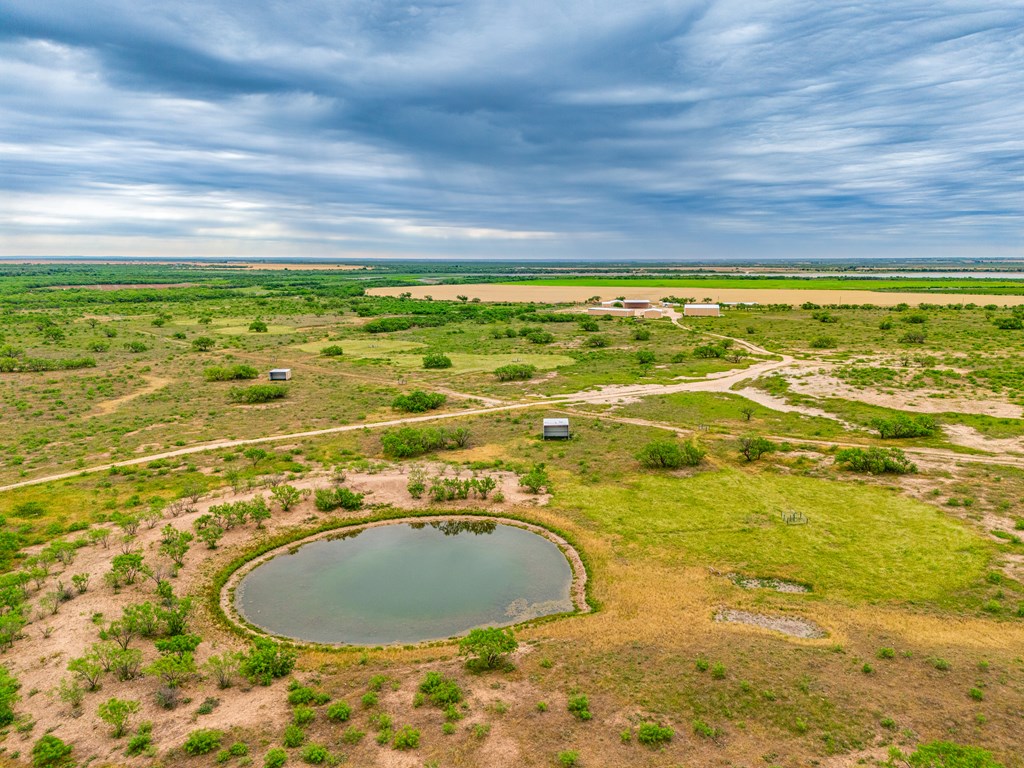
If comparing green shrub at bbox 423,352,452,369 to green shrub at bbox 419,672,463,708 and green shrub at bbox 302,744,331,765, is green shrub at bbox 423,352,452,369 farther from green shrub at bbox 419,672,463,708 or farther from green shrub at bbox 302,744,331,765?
green shrub at bbox 302,744,331,765

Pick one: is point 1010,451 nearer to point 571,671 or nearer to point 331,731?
point 571,671

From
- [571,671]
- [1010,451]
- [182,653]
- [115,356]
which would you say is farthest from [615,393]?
[115,356]

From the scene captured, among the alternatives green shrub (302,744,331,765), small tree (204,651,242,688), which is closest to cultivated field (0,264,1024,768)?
green shrub (302,744,331,765)

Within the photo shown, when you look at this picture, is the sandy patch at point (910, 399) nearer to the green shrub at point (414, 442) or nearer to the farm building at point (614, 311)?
the green shrub at point (414, 442)

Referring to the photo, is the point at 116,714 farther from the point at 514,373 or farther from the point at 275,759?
the point at 514,373

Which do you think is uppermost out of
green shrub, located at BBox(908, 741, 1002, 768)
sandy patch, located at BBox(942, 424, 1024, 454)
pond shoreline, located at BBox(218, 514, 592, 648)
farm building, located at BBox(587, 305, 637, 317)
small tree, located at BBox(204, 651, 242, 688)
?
farm building, located at BBox(587, 305, 637, 317)
